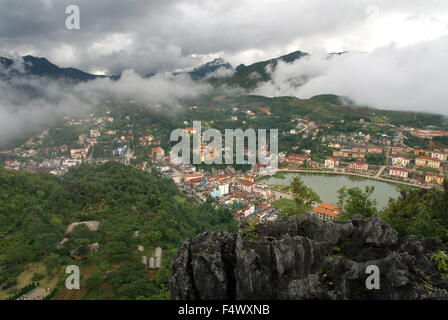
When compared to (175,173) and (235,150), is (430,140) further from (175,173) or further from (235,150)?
(175,173)

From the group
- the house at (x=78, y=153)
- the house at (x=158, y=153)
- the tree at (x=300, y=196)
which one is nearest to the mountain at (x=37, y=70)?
the house at (x=78, y=153)

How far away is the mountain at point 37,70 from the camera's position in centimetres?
4880

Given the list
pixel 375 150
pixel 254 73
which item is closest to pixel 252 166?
pixel 375 150

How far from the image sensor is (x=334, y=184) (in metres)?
23.1

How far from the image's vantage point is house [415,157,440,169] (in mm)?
26406

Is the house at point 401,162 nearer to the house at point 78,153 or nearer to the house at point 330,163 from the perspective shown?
the house at point 330,163

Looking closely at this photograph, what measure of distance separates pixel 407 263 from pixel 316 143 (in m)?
34.5

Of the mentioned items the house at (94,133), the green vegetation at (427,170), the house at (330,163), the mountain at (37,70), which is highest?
the mountain at (37,70)

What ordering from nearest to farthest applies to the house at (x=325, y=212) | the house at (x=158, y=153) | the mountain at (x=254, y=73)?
the house at (x=325, y=212) → the house at (x=158, y=153) → the mountain at (x=254, y=73)

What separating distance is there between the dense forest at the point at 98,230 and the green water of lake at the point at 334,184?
9638 mm

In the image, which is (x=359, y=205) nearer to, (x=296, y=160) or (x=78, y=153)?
(x=296, y=160)

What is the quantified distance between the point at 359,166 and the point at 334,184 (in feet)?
22.0

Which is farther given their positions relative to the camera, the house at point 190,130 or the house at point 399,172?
the house at point 190,130

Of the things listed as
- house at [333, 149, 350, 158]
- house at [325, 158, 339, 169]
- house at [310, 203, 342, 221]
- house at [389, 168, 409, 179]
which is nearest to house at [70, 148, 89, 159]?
house at [310, 203, 342, 221]
